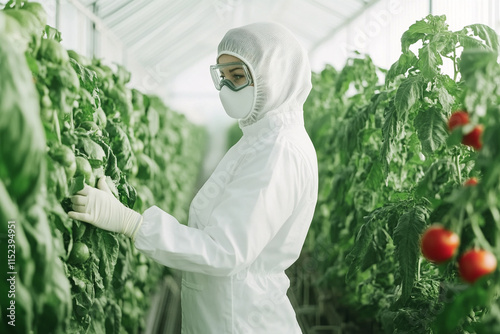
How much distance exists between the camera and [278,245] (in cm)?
175

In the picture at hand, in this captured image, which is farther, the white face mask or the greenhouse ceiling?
the greenhouse ceiling

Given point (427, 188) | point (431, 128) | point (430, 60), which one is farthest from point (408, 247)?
point (430, 60)

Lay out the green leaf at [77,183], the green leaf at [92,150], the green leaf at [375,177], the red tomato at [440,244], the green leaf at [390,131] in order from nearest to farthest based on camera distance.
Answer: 1. the red tomato at [440,244]
2. the green leaf at [77,183]
3. the green leaf at [92,150]
4. the green leaf at [390,131]
5. the green leaf at [375,177]

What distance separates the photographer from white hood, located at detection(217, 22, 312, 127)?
69.7 inches

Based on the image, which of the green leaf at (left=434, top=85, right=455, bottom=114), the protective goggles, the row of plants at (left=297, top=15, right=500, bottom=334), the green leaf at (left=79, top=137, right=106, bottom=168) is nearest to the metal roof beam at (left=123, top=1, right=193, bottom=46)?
the row of plants at (left=297, top=15, right=500, bottom=334)

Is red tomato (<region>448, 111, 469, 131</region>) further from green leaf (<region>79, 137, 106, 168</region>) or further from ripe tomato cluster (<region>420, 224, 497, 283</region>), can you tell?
green leaf (<region>79, 137, 106, 168</region>)

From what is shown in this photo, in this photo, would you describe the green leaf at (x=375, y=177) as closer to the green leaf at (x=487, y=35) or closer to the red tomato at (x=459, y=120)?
the green leaf at (x=487, y=35)

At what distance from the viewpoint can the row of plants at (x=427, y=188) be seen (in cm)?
101

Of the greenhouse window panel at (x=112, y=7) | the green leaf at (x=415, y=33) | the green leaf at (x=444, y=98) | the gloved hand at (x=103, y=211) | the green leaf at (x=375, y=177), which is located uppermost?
the greenhouse window panel at (x=112, y=7)

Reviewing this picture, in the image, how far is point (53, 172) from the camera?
1.23m

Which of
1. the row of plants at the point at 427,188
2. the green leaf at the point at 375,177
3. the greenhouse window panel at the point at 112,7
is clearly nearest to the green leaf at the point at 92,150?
the row of plants at the point at 427,188

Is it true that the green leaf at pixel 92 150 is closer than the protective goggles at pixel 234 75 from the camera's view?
Yes

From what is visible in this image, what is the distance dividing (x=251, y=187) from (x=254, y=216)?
96 millimetres

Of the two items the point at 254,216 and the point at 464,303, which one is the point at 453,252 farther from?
the point at 254,216
